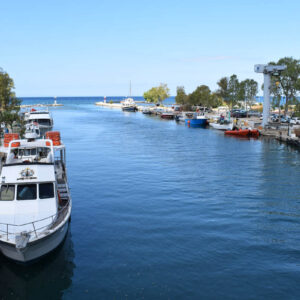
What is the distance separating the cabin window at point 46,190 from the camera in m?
21.4

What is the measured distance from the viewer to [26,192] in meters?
21.3

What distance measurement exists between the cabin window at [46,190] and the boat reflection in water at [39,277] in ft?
10.3

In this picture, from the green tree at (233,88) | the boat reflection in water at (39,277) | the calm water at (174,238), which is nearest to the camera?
the boat reflection in water at (39,277)

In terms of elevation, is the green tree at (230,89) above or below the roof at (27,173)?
above

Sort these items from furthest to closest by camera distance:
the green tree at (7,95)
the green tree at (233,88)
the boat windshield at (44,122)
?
the green tree at (233,88), the boat windshield at (44,122), the green tree at (7,95)

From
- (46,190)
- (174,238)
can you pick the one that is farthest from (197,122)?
(46,190)

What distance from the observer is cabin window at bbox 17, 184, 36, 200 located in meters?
21.1

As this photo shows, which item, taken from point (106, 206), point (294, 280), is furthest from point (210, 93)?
point (294, 280)

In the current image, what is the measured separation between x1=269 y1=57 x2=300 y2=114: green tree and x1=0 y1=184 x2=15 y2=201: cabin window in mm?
76026

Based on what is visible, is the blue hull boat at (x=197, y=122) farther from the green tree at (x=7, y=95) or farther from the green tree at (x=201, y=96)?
Answer: the green tree at (x=7, y=95)

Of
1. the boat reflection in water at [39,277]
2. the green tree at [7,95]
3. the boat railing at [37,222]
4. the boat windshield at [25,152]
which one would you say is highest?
the green tree at [7,95]

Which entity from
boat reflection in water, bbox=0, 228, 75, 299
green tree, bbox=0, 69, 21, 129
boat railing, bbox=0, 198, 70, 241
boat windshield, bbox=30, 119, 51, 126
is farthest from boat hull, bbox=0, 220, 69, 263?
boat windshield, bbox=30, 119, 51, 126

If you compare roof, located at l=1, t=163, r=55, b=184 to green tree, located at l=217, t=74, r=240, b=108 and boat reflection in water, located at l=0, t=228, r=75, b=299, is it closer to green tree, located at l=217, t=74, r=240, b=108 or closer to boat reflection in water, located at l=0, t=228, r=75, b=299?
boat reflection in water, located at l=0, t=228, r=75, b=299

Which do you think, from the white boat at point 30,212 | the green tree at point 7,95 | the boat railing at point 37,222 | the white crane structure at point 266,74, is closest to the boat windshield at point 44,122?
the green tree at point 7,95
